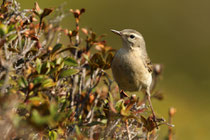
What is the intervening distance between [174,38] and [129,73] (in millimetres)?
8901

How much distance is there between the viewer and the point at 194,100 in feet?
29.3

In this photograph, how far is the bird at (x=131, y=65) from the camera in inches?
166


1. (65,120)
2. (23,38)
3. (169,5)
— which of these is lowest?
(169,5)

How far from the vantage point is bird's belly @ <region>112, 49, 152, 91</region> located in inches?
165

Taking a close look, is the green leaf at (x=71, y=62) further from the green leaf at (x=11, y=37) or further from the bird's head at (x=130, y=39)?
the bird's head at (x=130, y=39)

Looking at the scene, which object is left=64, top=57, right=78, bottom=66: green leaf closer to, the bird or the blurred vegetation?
the blurred vegetation

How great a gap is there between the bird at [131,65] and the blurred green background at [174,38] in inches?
110

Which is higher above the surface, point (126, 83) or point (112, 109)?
point (112, 109)

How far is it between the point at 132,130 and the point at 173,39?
973 cm

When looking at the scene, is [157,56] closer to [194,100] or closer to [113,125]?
[194,100]

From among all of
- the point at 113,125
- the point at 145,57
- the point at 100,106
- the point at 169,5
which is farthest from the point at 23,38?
the point at 169,5

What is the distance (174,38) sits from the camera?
1277cm

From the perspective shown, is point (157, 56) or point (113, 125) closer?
point (113, 125)

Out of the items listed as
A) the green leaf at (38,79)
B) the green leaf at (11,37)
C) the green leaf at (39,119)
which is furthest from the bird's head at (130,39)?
the green leaf at (39,119)
